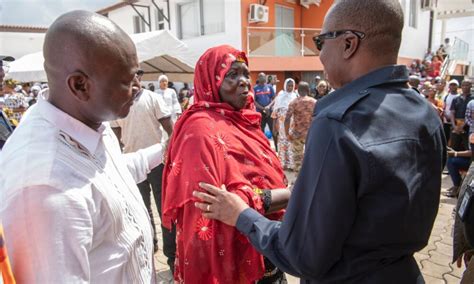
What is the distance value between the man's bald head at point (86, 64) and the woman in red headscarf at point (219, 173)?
684 mm

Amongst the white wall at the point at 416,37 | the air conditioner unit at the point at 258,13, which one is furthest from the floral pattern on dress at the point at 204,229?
the white wall at the point at 416,37

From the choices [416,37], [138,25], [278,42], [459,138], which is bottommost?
[459,138]

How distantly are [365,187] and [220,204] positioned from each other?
0.66m

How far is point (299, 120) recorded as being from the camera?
19.2 ft

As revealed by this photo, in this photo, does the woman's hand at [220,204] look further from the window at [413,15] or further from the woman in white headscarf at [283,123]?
the window at [413,15]

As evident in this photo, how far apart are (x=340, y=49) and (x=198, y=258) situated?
1.12 meters

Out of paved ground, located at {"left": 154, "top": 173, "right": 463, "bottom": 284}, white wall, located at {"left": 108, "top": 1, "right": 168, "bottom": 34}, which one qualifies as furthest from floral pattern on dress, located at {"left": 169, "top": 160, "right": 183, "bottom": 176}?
white wall, located at {"left": 108, "top": 1, "right": 168, "bottom": 34}

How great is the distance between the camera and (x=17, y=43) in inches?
805

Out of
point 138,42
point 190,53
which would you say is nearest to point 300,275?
point 138,42

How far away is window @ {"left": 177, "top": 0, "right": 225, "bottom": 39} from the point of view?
13234 millimetres

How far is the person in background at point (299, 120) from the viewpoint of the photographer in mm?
5805

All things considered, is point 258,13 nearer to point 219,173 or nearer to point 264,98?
point 264,98

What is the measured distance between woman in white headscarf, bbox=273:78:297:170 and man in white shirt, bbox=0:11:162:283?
5.27 metres

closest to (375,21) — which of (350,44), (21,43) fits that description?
(350,44)
